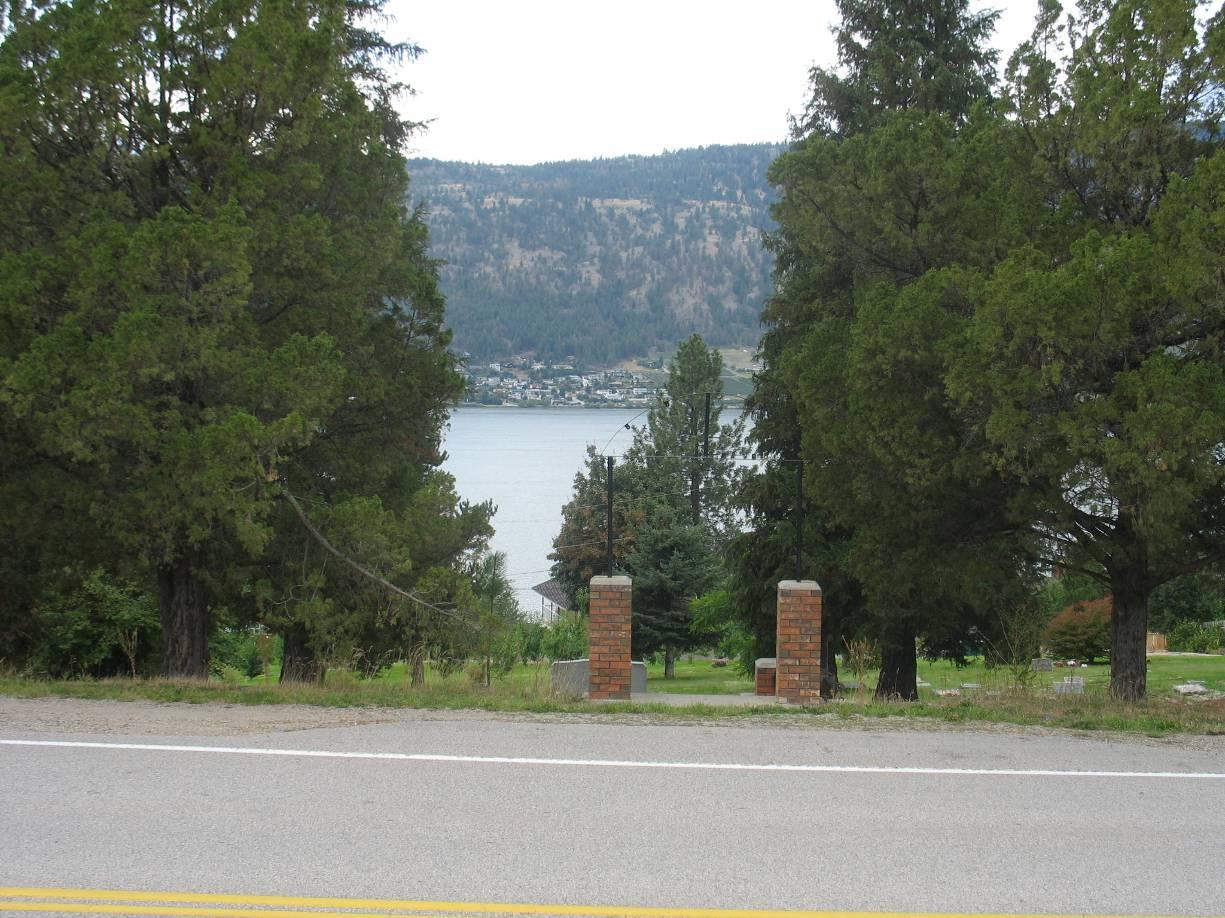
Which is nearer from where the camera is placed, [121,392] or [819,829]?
[819,829]

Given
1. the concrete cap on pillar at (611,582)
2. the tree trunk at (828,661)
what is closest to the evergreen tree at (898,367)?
the tree trunk at (828,661)

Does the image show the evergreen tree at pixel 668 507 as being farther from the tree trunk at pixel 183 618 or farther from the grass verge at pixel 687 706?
the grass verge at pixel 687 706

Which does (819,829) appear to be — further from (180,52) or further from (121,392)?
(180,52)

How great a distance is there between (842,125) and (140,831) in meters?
21.6

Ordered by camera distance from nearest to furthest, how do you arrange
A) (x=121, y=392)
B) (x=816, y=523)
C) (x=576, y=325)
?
(x=121, y=392) < (x=816, y=523) < (x=576, y=325)

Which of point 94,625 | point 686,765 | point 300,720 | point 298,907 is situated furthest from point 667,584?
point 298,907

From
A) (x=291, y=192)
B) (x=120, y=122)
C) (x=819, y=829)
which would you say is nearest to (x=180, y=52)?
(x=120, y=122)

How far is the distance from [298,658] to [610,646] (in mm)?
6034

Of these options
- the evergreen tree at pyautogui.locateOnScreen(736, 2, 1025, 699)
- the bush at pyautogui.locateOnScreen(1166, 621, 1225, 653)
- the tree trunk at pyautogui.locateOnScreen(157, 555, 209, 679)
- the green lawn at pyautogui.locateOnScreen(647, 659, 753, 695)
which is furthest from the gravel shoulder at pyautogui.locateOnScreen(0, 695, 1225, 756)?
the bush at pyautogui.locateOnScreen(1166, 621, 1225, 653)

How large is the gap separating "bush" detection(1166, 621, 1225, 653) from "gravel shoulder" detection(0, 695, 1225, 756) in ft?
125

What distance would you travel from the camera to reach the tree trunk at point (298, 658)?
589 inches

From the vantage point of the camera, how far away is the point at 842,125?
2466 centimetres

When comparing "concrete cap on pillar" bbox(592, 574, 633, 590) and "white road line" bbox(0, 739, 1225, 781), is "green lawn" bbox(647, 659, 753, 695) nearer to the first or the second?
"concrete cap on pillar" bbox(592, 574, 633, 590)

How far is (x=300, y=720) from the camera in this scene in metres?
9.04
